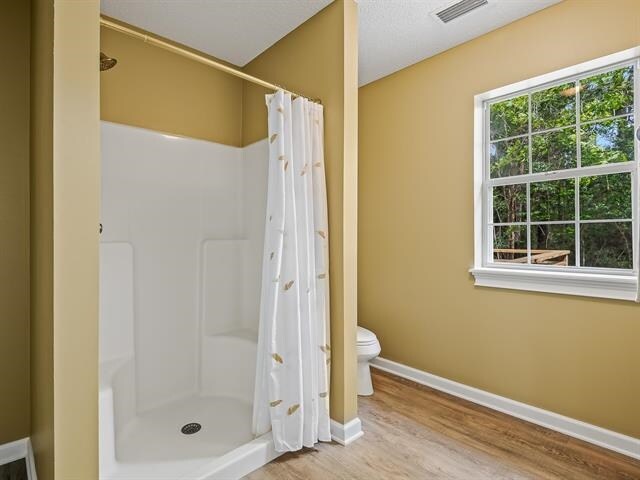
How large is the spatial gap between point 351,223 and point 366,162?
4.10ft

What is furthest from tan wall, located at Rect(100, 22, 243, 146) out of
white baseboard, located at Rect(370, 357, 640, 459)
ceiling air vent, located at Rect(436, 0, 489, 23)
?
Result: white baseboard, located at Rect(370, 357, 640, 459)

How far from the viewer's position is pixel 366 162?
3.06 metres

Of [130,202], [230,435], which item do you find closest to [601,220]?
[230,435]

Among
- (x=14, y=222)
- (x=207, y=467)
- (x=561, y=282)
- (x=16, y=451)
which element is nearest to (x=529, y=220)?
(x=561, y=282)

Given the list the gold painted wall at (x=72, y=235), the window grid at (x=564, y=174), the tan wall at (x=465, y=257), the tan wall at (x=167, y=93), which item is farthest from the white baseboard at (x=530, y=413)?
the tan wall at (x=167, y=93)

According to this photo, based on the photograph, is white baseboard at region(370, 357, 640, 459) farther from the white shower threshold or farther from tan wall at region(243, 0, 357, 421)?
the white shower threshold

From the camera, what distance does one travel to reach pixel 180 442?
189 centimetres

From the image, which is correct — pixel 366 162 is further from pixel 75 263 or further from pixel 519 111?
pixel 75 263

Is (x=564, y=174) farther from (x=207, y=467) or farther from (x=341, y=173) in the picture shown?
(x=207, y=467)

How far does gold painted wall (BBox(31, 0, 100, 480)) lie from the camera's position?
1093mm

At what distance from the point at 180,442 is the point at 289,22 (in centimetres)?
252

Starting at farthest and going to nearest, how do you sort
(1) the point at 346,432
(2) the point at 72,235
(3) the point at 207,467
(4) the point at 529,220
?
(4) the point at 529,220, (1) the point at 346,432, (3) the point at 207,467, (2) the point at 72,235

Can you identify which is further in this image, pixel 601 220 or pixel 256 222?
pixel 256 222

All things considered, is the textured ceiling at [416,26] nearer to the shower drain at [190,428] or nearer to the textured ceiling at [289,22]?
the textured ceiling at [289,22]
